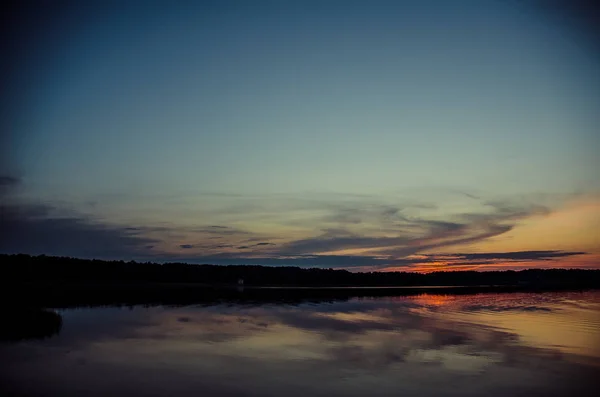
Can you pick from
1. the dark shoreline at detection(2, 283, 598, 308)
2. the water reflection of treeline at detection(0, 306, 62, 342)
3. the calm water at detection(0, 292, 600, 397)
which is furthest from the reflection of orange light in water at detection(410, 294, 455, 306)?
the water reflection of treeline at detection(0, 306, 62, 342)

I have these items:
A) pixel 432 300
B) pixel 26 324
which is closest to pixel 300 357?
pixel 26 324

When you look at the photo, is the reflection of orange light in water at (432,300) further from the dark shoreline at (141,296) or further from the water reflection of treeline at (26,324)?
the water reflection of treeline at (26,324)

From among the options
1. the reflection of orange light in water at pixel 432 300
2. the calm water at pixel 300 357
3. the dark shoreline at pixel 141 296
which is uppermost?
the dark shoreline at pixel 141 296

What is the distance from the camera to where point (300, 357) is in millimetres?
23469

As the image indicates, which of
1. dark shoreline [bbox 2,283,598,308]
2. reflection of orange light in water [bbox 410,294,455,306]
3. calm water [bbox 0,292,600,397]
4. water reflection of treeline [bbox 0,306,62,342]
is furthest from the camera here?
reflection of orange light in water [bbox 410,294,455,306]

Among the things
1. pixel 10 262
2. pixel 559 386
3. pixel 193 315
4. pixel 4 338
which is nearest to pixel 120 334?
pixel 4 338

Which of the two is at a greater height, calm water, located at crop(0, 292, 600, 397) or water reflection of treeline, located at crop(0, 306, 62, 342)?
water reflection of treeline, located at crop(0, 306, 62, 342)

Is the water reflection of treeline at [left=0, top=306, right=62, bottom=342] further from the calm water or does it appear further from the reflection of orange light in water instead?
the reflection of orange light in water

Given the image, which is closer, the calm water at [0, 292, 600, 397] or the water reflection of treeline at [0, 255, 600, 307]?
the calm water at [0, 292, 600, 397]

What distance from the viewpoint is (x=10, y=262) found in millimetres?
98625

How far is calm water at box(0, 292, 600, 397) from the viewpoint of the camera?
706 inches

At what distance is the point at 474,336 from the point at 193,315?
20.8 meters

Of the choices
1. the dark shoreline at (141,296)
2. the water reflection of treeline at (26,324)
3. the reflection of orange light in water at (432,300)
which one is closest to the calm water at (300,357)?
the water reflection of treeline at (26,324)

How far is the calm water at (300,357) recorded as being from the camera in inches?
706
